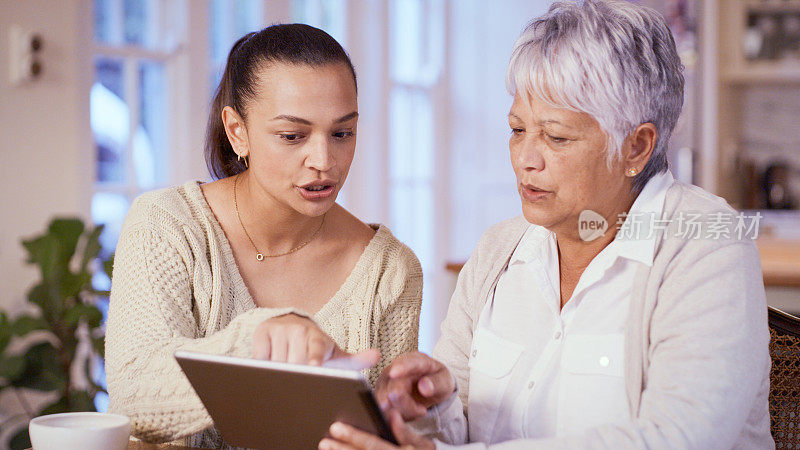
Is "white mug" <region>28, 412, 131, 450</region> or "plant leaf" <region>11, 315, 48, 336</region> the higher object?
"white mug" <region>28, 412, 131, 450</region>

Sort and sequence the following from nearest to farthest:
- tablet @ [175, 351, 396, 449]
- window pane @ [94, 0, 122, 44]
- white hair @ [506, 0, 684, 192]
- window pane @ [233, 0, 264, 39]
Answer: tablet @ [175, 351, 396, 449] → white hair @ [506, 0, 684, 192] → window pane @ [94, 0, 122, 44] → window pane @ [233, 0, 264, 39]

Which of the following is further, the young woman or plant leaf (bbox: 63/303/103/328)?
plant leaf (bbox: 63/303/103/328)

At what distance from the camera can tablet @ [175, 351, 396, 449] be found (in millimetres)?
1008

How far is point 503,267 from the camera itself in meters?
1.56

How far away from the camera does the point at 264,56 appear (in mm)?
1715

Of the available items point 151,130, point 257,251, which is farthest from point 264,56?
point 151,130

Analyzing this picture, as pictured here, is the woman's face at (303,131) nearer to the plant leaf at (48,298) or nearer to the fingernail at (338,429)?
the fingernail at (338,429)

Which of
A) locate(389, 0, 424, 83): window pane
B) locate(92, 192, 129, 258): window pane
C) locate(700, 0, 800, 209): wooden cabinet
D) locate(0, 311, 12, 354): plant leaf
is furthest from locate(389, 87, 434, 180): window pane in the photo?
locate(0, 311, 12, 354): plant leaf

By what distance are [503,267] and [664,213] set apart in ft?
1.06

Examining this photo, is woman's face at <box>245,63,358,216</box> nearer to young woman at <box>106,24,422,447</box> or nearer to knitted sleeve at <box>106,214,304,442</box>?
young woman at <box>106,24,422,447</box>

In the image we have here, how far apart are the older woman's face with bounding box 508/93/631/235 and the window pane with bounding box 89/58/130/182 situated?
2332mm

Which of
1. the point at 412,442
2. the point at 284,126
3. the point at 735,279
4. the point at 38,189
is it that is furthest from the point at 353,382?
the point at 38,189

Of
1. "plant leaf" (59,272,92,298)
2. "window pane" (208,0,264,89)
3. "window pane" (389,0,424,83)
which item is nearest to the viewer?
"plant leaf" (59,272,92,298)

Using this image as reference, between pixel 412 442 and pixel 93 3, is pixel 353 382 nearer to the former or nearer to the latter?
pixel 412 442
